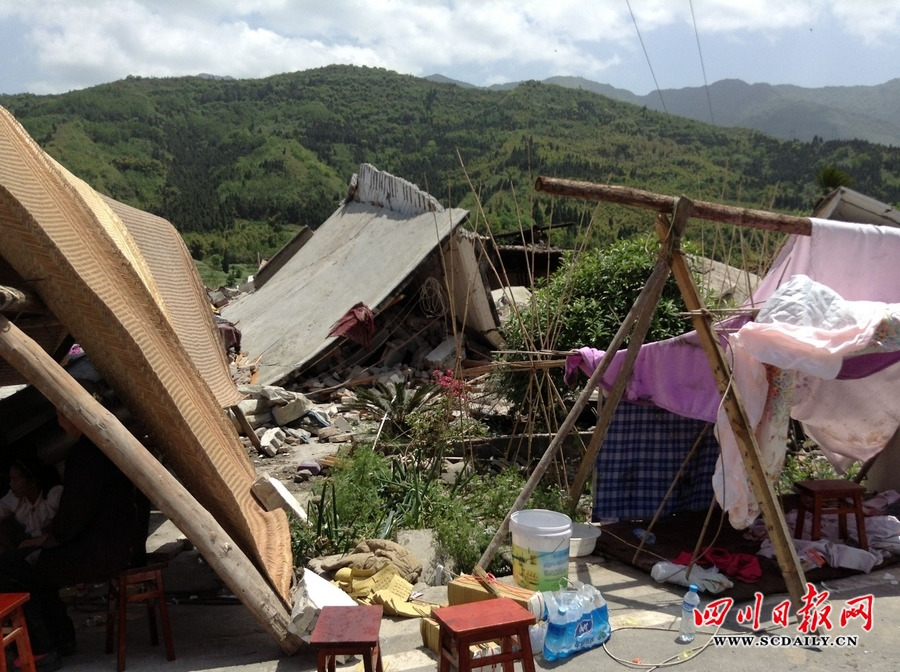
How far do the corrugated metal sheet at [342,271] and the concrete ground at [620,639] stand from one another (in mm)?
5192

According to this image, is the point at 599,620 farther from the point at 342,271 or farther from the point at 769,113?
the point at 769,113

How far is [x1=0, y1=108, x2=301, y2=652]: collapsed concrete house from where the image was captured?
3.28m

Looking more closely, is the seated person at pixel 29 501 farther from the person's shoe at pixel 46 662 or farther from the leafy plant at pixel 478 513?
the leafy plant at pixel 478 513

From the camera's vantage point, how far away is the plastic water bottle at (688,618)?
369 cm

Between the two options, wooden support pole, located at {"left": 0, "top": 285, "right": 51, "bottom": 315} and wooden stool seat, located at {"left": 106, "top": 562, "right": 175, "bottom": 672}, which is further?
wooden stool seat, located at {"left": 106, "top": 562, "right": 175, "bottom": 672}

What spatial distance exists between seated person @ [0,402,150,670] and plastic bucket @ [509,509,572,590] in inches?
77.8

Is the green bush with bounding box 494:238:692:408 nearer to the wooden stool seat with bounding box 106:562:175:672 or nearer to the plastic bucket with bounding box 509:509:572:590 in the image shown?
the plastic bucket with bounding box 509:509:572:590

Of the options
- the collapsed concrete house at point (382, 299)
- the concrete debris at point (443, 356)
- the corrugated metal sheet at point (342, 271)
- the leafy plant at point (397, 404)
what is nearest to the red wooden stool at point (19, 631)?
the leafy plant at point (397, 404)

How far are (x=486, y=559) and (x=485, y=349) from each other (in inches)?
251

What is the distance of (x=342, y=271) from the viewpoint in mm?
11781

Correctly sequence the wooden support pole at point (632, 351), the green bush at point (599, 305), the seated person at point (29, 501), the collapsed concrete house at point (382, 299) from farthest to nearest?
1. the collapsed concrete house at point (382, 299)
2. the green bush at point (599, 305)
3. the wooden support pole at point (632, 351)
4. the seated person at point (29, 501)

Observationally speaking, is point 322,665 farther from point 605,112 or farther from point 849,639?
point 605,112

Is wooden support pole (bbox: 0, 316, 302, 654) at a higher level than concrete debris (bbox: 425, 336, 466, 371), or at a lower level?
higher

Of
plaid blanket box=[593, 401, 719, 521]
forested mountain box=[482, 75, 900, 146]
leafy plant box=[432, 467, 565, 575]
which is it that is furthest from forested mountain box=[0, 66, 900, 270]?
forested mountain box=[482, 75, 900, 146]
